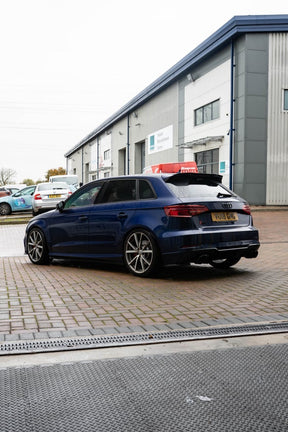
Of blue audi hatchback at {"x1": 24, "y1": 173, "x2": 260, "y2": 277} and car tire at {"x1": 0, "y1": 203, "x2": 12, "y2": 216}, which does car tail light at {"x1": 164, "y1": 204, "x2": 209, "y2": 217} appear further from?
car tire at {"x1": 0, "y1": 203, "x2": 12, "y2": 216}

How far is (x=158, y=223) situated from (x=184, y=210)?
41 centimetres

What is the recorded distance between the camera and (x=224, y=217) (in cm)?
718

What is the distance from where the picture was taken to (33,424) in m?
2.62

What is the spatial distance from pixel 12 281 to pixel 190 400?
4.59 metres

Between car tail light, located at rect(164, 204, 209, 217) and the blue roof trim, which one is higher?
the blue roof trim

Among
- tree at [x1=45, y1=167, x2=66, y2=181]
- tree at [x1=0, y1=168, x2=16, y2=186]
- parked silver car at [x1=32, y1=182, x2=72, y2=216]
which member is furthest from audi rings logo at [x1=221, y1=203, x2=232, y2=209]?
tree at [x1=45, y1=167, x2=66, y2=181]

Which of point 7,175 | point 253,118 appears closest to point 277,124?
point 253,118

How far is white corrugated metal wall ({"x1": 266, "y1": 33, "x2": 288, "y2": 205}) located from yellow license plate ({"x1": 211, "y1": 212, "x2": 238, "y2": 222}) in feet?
64.1

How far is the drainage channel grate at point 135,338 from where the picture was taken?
3.96 m

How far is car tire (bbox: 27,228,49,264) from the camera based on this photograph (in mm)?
8898

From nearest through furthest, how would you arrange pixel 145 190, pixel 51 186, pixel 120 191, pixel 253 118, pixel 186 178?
pixel 186 178, pixel 145 190, pixel 120 191, pixel 51 186, pixel 253 118

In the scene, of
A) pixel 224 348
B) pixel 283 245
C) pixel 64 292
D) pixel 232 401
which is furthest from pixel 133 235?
pixel 283 245

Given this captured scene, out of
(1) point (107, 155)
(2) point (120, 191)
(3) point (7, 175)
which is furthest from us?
(3) point (7, 175)

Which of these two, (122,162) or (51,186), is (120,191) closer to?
(51,186)
